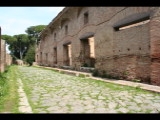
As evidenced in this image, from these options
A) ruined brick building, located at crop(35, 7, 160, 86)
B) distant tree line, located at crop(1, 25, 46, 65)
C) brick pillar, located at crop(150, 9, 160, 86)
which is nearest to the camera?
brick pillar, located at crop(150, 9, 160, 86)

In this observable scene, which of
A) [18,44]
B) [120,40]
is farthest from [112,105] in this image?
[18,44]

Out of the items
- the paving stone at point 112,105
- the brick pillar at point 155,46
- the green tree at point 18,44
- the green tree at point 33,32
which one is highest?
the green tree at point 33,32

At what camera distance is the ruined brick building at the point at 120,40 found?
761 cm

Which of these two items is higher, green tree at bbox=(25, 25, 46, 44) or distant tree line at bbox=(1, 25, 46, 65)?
green tree at bbox=(25, 25, 46, 44)

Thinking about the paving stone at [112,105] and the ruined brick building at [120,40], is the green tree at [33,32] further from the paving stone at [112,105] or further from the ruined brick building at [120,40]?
the paving stone at [112,105]

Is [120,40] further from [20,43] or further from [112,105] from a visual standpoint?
[20,43]

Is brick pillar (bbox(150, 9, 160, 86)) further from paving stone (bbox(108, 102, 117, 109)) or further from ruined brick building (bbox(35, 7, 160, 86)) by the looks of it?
paving stone (bbox(108, 102, 117, 109))

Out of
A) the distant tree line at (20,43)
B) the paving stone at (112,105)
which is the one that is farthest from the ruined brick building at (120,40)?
the distant tree line at (20,43)

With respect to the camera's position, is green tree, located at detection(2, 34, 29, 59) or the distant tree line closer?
the distant tree line

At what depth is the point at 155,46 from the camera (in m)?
7.47

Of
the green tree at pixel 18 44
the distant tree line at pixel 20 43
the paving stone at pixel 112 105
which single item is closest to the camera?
the paving stone at pixel 112 105

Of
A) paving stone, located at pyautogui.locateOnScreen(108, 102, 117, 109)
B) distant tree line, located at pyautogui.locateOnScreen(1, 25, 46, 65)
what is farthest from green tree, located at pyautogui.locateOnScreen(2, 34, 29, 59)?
paving stone, located at pyautogui.locateOnScreen(108, 102, 117, 109)

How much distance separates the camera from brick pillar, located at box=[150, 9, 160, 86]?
7.38 m
